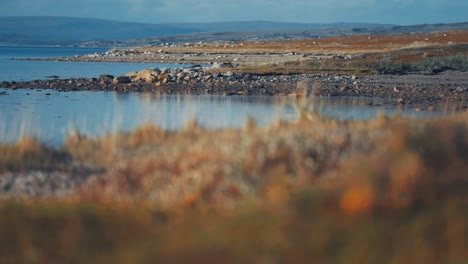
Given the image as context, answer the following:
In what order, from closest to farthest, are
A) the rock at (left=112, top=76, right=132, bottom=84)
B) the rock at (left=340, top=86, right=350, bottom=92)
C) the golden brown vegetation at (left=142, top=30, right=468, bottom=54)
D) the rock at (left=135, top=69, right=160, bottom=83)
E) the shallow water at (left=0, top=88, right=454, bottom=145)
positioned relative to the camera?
the shallow water at (left=0, top=88, right=454, bottom=145) < the rock at (left=340, top=86, right=350, bottom=92) < the rock at (left=112, top=76, right=132, bottom=84) < the rock at (left=135, top=69, right=160, bottom=83) < the golden brown vegetation at (left=142, top=30, right=468, bottom=54)

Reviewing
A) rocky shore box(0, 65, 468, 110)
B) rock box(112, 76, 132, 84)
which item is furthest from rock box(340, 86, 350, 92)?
rock box(112, 76, 132, 84)

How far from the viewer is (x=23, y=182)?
9.32 m

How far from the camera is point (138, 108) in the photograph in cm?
2284

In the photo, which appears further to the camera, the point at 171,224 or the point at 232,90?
the point at 232,90

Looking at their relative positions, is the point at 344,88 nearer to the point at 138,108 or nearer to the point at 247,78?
the point at 247,78

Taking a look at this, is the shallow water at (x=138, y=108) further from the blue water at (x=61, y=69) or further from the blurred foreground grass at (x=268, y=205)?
the blue water at (x=61, y=69)

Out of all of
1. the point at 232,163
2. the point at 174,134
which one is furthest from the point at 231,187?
the point at 174,134

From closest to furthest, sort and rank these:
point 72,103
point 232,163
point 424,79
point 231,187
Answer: point 231,187 < point 232,163 < point 72,103 < point 424,79

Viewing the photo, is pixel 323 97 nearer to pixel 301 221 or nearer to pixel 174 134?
pixel 174 134

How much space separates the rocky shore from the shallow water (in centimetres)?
143

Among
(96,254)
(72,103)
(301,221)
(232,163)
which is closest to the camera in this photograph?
(96,254)

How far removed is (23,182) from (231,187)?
9.12 ft

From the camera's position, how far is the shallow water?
18609 millimetres

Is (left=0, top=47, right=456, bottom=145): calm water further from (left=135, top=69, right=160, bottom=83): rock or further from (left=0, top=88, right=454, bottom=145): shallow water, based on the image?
(left=135, top=69, right=160, bottom=83): rock
